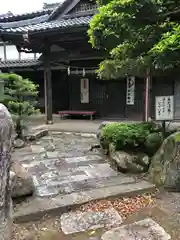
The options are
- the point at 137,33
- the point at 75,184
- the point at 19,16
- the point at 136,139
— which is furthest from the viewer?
the point at 19,16

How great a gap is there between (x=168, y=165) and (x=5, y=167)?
290 cm

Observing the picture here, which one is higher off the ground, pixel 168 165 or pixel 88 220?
pixel 168 165

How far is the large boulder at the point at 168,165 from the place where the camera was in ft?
12.4

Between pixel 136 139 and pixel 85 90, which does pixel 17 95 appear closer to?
pixel 136 139

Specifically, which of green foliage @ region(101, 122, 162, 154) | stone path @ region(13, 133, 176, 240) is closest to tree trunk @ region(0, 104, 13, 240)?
stone path @ region(13, 133, 176, 240)

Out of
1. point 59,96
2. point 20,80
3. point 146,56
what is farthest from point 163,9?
point 59,96

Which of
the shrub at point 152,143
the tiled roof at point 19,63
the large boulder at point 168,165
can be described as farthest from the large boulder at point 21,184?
the tiled roof at point 19,63

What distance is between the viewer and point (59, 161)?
540cm

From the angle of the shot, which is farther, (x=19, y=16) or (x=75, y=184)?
(x=19, y=16)

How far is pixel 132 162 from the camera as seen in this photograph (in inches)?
178

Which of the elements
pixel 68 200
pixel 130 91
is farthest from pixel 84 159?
pixel 130 91

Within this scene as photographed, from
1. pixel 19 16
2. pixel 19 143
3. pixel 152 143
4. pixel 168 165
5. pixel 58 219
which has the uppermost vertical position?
pixel 19 16

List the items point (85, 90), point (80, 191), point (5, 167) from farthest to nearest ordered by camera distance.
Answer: point (85, 90) → point (80, 191) → point (5, 167)

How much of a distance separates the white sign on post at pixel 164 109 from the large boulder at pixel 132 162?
3.90 ft
